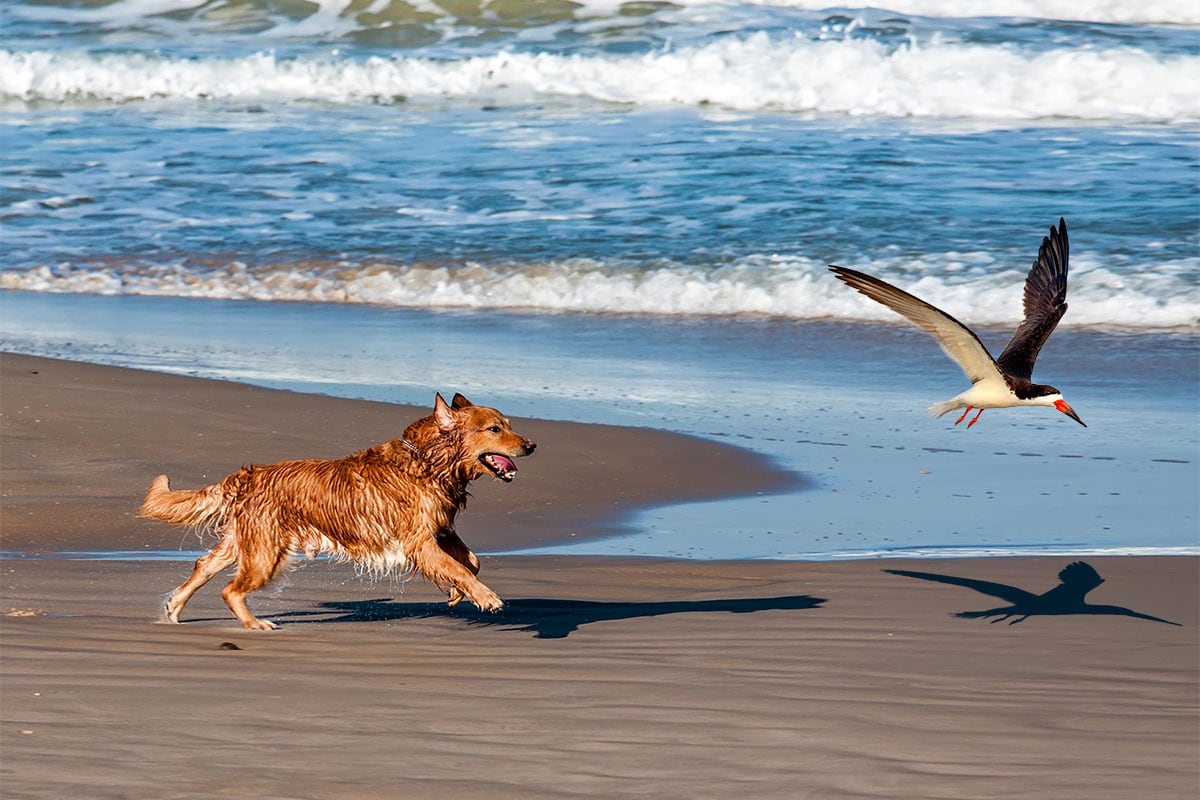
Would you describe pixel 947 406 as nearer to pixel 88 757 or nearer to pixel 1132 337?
pixel 88 757

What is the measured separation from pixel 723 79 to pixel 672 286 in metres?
10.5

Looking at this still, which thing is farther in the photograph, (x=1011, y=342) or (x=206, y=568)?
(x=1011, y=342)

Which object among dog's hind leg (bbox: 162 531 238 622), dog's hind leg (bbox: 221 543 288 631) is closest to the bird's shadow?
dog's hind leg (bbox: 221 543 288 631)

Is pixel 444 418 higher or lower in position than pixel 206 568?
higher

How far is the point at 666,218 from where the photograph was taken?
1606 centimetres

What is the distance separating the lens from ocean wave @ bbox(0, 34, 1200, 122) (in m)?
21.8

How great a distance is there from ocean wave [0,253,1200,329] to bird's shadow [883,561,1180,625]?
Result: 667 cm

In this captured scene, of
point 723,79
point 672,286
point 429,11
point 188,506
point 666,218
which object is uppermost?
point 429,11

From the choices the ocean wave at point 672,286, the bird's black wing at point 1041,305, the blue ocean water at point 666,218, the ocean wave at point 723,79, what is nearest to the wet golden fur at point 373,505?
the blue ocean water at point 666,218

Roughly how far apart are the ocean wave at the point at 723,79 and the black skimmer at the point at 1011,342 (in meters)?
14.1

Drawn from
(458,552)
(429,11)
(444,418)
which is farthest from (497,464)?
(429,11)

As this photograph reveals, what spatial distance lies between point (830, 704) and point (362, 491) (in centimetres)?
192

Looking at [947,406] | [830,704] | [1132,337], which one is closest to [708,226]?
[1132,337]

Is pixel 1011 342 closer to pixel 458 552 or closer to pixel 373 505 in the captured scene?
pixel 458 552
